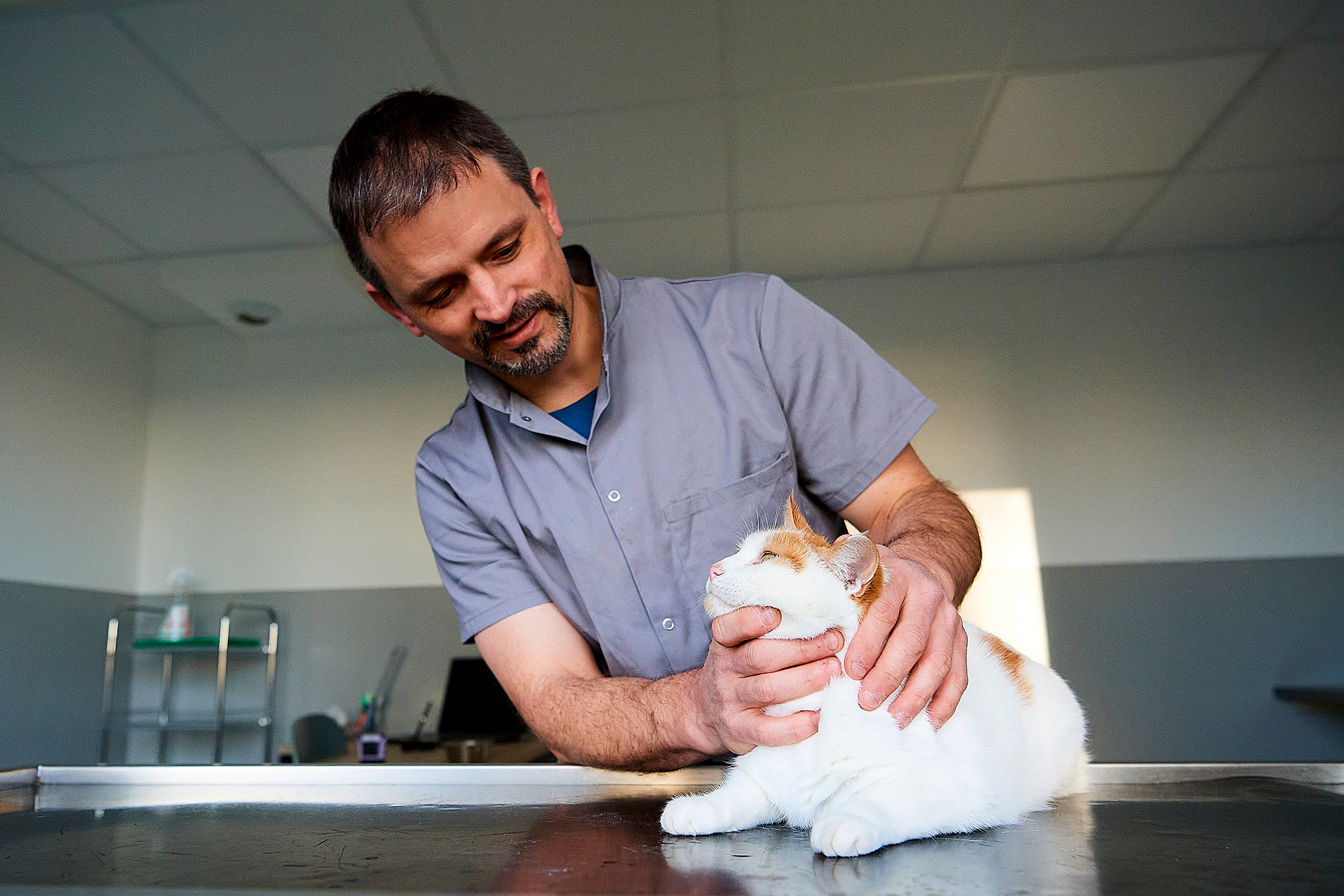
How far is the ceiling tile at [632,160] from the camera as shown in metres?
2.66

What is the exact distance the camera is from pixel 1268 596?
354cm

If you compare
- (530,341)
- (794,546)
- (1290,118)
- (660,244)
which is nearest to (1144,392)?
(1290,118)

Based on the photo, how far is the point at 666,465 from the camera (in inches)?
44.8

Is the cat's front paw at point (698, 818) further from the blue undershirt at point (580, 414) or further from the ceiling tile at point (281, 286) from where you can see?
the ceiling tile at point (281, 286)

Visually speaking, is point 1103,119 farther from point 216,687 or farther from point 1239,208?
point 216,687

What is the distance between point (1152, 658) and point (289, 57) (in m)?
3.83

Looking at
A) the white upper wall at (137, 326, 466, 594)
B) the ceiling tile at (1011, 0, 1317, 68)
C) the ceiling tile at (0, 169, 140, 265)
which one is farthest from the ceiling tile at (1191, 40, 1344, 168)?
the ceiling tile at (0, 169, 140, 265)

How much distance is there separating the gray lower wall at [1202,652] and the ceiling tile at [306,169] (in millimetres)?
3286

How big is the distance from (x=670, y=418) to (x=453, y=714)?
277 cm

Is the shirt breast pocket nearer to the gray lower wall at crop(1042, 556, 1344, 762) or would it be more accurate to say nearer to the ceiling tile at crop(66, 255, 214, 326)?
the gray lower wall at crop(1042, 556, 1344, 762)

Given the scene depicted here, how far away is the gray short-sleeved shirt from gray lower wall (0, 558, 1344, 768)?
2.87 metres

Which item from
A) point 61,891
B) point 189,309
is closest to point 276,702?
point 189,309

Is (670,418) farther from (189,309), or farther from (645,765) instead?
(189,309)

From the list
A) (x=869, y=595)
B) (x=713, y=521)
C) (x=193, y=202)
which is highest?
(x=193, y=202)
